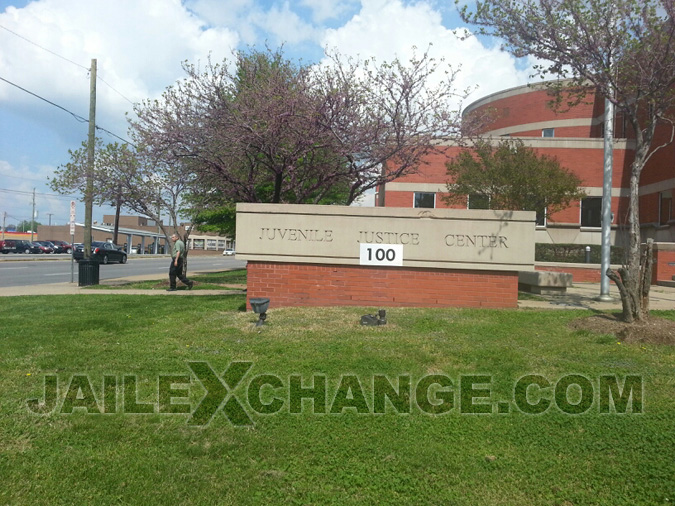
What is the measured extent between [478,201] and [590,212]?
9381mm

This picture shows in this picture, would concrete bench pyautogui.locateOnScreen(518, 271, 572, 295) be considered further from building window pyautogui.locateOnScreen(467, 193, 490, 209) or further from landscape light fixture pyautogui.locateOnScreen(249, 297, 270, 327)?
landscape light fixture pyautogui.locateOnScreen(249, 297, 270, 327)

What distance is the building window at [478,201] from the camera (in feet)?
62.6

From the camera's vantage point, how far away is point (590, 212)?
85.2 feet

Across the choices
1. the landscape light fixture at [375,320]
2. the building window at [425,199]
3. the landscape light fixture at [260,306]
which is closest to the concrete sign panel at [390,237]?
the landscape light fixture at [375,320]

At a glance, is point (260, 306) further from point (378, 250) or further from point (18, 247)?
point (18, 247)

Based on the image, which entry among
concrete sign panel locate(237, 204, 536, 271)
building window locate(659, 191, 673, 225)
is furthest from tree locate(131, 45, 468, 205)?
building window locate(659, 191, 673, 225)

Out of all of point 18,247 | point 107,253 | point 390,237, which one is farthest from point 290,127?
point 18,247

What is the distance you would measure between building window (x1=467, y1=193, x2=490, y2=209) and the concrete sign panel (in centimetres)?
984

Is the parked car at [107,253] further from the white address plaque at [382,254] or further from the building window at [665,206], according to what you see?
the building window at [665,206]

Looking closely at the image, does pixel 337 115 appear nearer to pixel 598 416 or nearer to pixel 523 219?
pixel 523 219

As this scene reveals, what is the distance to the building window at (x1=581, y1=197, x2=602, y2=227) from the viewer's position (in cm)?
2578

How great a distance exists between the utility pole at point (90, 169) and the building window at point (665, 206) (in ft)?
70.1

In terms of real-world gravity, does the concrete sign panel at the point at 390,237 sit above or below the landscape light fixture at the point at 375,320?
above

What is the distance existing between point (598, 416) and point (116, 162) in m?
16.0
